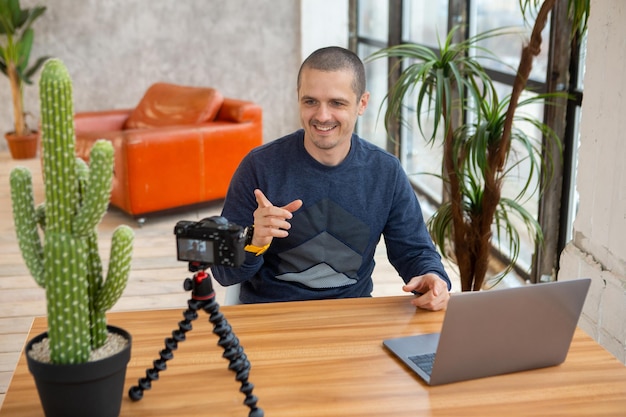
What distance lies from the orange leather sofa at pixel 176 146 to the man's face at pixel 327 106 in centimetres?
301

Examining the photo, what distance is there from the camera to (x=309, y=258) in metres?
2.16

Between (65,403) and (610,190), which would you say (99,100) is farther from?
(65,403)

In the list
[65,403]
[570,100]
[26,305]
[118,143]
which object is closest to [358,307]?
[65,403]

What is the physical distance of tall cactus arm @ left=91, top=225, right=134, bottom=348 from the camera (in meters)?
1.27

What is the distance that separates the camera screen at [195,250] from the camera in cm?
134

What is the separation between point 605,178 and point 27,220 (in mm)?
1715

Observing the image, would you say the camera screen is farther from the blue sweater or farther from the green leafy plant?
the green leafy plant

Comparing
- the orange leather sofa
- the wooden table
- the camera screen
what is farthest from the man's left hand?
the orange leather sofa

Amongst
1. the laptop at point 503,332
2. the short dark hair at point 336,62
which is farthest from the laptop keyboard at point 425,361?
the short dark hair at point 336,62

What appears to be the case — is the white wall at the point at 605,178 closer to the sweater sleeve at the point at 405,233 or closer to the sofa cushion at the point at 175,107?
the sweater sleeve at the point at 405,233

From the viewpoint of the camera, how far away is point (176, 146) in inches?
202

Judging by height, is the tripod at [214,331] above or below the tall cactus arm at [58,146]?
below

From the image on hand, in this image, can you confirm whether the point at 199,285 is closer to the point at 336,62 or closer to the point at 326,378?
the point at 326,378

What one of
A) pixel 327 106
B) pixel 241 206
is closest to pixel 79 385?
pixel 241 206
